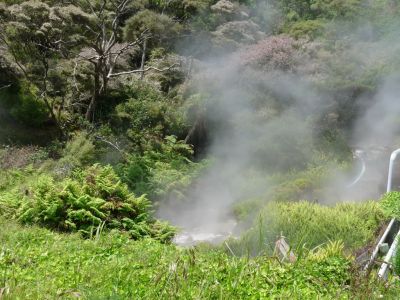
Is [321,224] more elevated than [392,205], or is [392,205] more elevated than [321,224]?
[392,205]

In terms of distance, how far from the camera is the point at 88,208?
7836mm

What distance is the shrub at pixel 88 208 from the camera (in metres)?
7.61

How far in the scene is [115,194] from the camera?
864cm

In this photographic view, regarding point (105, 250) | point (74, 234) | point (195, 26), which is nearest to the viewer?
point (105, 250)

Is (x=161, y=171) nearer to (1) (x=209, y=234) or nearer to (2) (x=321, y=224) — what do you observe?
(1) (x=209, y=234)

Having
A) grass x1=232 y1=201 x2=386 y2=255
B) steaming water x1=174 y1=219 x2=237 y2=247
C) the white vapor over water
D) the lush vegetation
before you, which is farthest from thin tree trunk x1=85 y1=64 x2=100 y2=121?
grass x1=232 y1=201 x2=386 y2=255

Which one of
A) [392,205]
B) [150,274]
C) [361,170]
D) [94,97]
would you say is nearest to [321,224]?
[392,205]

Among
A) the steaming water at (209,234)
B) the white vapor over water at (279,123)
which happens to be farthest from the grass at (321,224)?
the white vapor over water at (279,123)

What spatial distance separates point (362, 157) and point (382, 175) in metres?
1.43

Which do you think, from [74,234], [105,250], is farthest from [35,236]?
[105,250]

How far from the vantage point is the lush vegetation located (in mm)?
8125

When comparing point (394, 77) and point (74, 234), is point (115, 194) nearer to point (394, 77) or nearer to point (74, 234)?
point (74, 234)

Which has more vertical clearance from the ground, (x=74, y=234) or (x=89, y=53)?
(x=89, y=53)

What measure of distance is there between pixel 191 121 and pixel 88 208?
25.9 feet
